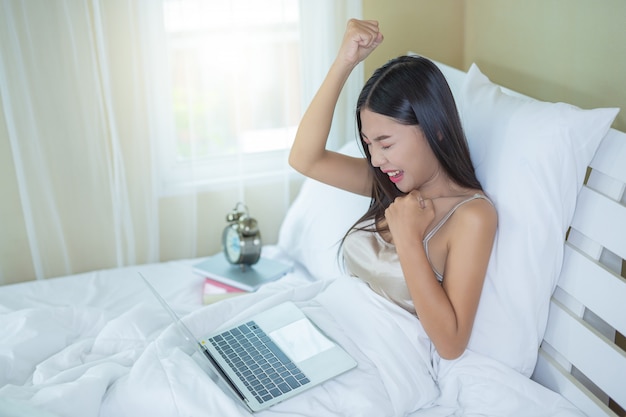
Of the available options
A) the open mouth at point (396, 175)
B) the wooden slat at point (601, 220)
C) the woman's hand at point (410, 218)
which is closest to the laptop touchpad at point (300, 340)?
the woman's hand at point (410, 218)

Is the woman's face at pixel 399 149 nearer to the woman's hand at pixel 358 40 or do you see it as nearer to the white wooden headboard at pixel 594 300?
the woman's hand at pixel 358 40

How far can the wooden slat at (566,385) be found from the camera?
1.43 meters

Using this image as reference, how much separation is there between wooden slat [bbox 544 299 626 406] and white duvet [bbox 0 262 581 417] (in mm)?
92

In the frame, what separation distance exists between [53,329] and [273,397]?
61 centimetres

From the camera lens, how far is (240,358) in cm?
158

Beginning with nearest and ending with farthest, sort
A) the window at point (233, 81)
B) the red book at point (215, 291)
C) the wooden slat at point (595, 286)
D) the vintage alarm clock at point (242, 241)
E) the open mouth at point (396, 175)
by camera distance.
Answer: the wooden slat at point (595, 286) < the open mouth at point (396, 175) < the red book at point (215, 291) < the vintage alarm clock at point (242, 241) < the window at point (233, 81)

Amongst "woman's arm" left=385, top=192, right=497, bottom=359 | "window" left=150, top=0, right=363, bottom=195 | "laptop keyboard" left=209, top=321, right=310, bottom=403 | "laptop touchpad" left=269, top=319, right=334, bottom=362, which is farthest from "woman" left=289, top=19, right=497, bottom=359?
"window" left=150, top=0, right=363, bottom=195

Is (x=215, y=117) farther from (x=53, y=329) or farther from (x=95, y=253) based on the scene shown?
(x=53, y=329)

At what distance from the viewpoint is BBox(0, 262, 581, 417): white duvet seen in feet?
4.58

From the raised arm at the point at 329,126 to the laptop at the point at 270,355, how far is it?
1.22 ft

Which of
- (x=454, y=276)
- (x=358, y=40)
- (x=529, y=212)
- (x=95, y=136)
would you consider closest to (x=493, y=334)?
(x=454, y=276)

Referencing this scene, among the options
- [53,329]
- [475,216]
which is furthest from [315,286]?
[53,329]

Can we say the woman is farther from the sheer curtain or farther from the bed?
the sheer curtain

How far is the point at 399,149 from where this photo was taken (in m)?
1.55
